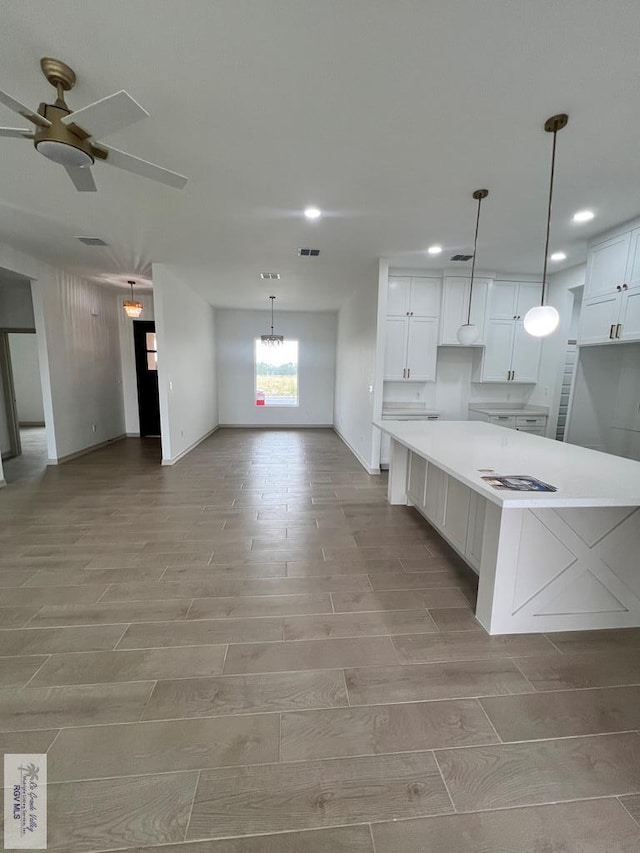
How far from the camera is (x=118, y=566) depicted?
102 inches

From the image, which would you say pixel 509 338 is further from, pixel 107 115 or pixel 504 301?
pixel 107 115

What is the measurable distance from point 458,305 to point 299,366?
4.33 m

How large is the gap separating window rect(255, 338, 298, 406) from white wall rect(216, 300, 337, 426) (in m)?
0.12

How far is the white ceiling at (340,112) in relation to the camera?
1.46 metres

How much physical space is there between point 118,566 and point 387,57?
3.37 m

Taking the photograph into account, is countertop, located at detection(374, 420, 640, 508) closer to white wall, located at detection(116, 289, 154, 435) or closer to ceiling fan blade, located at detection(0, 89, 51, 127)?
ceiling fan blade, located at detection(0, 89, 51, 127)

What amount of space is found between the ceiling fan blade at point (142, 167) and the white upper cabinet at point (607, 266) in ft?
12.9

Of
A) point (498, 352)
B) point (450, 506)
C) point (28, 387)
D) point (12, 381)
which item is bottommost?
point (450, 506)

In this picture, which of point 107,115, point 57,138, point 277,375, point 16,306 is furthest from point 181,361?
point 107,115

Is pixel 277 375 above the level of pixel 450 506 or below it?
above

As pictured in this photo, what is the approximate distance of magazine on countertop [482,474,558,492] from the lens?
1.70 metres

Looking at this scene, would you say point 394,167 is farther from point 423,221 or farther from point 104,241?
point 104,241

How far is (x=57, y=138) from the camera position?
5.48 ft

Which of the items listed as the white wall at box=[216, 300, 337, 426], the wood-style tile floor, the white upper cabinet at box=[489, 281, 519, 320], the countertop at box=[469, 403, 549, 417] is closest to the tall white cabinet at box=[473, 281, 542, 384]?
the white upper cabinet at box=[489, 281, 519, 320]
